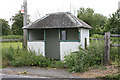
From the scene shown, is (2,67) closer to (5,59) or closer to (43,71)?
(5,59)

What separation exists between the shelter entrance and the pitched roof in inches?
36.3

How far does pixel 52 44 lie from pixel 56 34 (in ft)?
2.41

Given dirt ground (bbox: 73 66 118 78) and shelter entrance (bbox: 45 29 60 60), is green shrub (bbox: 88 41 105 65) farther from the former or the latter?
shelter entrance (bbox: 45 29 60 60)

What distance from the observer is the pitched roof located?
1019 centimetres

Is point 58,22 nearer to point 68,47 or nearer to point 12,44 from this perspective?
point 68,47

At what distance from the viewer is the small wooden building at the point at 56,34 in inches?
394

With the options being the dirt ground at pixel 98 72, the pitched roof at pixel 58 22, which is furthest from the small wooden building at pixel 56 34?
the dirt ground at pixel 98 72

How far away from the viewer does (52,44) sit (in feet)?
38.2

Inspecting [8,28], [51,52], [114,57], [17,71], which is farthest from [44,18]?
[8,28]

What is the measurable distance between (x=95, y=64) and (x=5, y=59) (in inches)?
203

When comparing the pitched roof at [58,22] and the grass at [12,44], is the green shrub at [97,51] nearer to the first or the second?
the pitched roof at [58,22]

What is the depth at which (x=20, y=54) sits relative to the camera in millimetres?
9891

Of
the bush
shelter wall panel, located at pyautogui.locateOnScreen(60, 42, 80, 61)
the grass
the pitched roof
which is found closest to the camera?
the bush

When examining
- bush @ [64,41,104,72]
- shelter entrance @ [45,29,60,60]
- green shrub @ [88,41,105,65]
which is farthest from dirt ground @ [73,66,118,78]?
shelter entrance @ [45,29,60,60]
